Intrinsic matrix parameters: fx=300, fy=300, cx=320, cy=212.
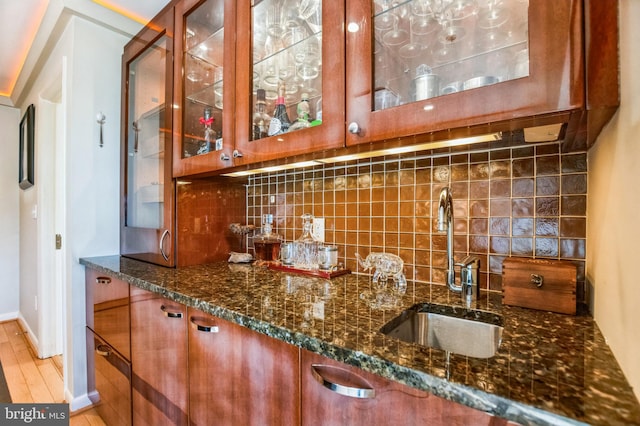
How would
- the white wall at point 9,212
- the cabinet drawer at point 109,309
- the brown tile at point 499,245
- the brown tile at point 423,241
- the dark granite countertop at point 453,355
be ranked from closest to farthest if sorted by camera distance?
the dark granite countertop at point 453,355 → the brown tile at point 499,245 → the brown tile at point 423,241 → the cabinet drawer at point 109,309 → the white wall at point 9,212

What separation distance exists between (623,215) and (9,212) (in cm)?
486

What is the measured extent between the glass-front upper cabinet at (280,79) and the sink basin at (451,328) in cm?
59

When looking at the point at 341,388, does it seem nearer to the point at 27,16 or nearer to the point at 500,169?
the point at 500,169

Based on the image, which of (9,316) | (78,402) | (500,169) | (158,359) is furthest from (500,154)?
(9,316)

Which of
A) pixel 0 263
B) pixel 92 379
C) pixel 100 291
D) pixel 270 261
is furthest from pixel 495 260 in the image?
pixel 0 263

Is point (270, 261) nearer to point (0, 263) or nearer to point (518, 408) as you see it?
point (518, 408)

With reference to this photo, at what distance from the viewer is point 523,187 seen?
972 millimetres

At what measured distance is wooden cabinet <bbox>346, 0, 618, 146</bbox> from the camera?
1.95 feet

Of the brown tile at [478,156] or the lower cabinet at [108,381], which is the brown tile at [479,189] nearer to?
the brown tile at [478,156]

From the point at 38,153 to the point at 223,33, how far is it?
231cm

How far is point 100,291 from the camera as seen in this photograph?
159cm

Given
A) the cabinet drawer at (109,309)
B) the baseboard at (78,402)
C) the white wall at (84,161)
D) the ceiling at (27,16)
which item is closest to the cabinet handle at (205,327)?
the cabinet drawer at (109,309)

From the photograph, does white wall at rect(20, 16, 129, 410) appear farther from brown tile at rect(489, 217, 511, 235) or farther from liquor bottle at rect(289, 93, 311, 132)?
brown tile at rect(489, 217, 511, 235)

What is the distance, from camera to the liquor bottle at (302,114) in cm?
109
